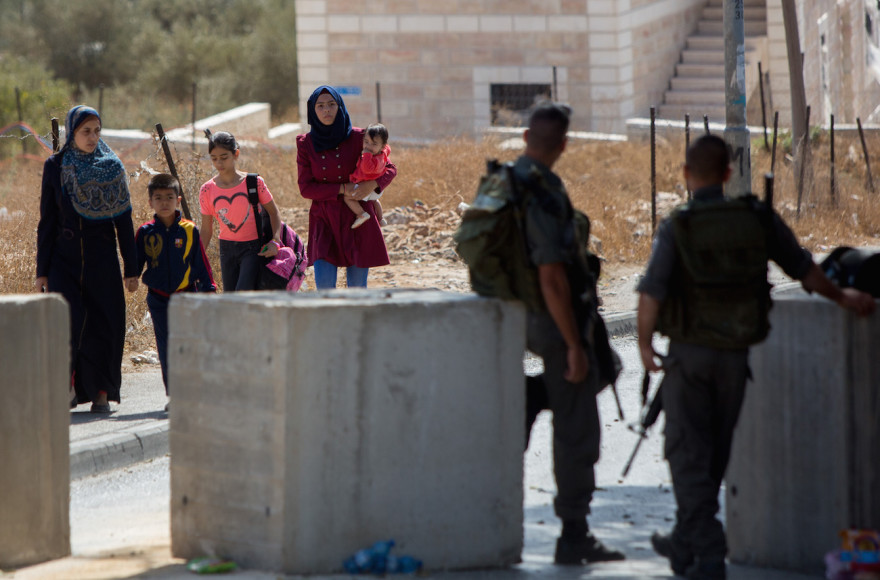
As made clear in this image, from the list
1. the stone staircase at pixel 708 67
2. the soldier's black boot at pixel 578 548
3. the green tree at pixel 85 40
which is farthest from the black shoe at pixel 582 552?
the green tree at pixel 85 40

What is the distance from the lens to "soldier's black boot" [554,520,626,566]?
13.3 feet

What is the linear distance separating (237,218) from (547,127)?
3341mm

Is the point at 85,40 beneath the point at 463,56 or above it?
above

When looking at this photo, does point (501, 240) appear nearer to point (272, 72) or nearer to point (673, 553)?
point (673, 553)

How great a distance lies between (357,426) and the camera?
150 inches

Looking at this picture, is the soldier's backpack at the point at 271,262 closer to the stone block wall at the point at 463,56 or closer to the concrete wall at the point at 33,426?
the concrete wall at the point at 33,426

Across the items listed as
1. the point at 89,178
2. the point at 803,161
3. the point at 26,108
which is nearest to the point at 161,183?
the point at 89,178

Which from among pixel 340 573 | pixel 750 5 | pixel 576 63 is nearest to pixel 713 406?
pixel 340 573

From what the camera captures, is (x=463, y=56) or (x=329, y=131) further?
(x=463, y=56)

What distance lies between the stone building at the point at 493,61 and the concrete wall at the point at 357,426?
803 inches

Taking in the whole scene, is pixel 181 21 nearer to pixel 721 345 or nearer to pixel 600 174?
pixel 600 174

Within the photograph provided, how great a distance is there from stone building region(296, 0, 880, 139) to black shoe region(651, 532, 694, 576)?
20.4 meters

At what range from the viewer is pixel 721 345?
147 inches

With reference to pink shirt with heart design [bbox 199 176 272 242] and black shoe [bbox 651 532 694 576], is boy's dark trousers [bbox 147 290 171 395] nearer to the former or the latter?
pink shirt with heart design [bbox 199 176 272 242]
